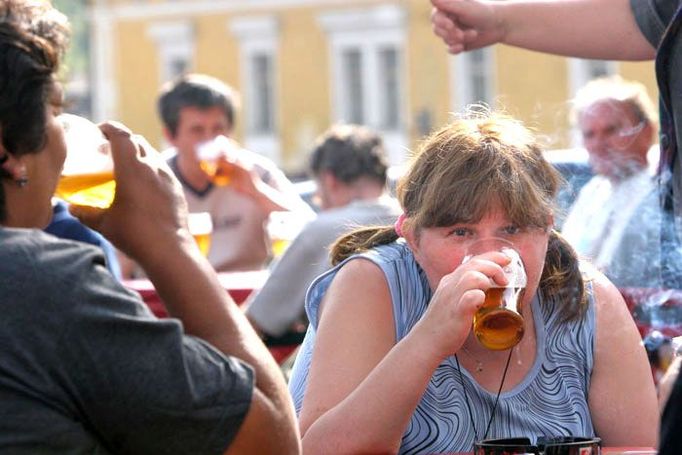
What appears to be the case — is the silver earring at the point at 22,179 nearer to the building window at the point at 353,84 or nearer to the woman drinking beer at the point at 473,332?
the woman drinking beer at the point at 473,332

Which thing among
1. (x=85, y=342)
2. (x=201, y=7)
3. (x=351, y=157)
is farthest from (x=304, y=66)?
(x=85, y=342)

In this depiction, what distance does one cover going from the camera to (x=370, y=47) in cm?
3136

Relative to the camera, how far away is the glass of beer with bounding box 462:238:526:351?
2.48 metres

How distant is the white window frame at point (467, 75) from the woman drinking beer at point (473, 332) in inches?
1053

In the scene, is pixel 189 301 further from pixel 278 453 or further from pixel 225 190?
pixel 225 190

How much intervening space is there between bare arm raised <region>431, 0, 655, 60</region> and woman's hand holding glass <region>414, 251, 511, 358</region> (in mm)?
1237

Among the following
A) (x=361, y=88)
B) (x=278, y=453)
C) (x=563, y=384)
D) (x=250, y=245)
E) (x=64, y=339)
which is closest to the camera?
(x=64, y=339)

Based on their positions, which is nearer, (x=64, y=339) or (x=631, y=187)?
(x=64, y=339)

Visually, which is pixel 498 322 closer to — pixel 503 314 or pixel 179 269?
pixel 503 314

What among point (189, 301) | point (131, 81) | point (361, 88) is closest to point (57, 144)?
point (189, 301)

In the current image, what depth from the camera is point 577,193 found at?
179 inches

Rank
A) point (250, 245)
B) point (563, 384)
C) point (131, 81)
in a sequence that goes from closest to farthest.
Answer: point (563, 384), point (250, 245), point (131, 81)

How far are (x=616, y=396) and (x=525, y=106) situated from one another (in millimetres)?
26397

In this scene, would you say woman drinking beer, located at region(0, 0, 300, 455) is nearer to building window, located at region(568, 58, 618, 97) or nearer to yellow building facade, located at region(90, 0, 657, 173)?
yellow building facade, located at region(90, 0, 657, 173)
